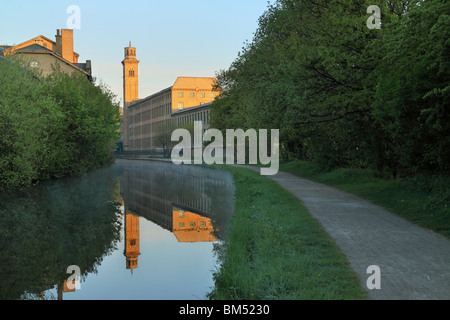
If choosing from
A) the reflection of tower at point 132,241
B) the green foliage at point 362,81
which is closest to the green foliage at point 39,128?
the reflection of tower at point 132,241

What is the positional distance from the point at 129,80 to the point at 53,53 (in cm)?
12607

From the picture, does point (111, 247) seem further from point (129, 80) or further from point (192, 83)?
point (129, 80)

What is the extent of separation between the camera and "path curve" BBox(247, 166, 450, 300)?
6.69m

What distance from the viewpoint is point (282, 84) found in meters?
23.9

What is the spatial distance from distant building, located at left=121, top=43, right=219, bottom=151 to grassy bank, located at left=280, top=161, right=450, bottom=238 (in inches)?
3578

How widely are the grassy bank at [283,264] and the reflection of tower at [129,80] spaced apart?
18107 centimetres

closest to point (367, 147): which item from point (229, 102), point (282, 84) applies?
point (282, 84)

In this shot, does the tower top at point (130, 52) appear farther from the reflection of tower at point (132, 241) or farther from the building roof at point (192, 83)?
the reflection of tower at point (132, 241)

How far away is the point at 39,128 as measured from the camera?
29.9m

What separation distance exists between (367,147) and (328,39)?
6.73 metres

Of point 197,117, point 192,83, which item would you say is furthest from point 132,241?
point 192,83

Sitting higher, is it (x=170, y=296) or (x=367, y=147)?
(x=367, y=147)

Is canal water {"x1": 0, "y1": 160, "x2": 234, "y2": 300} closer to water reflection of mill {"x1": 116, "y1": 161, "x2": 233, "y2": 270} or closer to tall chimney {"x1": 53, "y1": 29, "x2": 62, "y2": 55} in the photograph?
water reflection of mill {"x1": 116, "y1": 161, "x2": 233, "y2": 270}
